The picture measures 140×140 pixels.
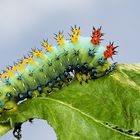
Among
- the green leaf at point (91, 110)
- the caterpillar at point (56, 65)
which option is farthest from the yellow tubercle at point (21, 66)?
the green leaf at point (91, 110)

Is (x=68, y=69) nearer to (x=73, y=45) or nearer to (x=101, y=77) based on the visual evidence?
(x=73, y=45)

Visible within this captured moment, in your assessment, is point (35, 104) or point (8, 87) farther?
point (8, 87)

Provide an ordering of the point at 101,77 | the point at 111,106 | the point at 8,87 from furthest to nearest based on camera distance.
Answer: the point at 8,87
the point at 101,77
the point at 111,106

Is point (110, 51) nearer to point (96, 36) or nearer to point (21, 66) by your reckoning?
point (96, 36)

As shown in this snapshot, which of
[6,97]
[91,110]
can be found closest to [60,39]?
[6,97]

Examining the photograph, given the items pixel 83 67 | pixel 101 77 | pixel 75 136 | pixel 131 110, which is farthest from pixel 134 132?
pixel 83 67

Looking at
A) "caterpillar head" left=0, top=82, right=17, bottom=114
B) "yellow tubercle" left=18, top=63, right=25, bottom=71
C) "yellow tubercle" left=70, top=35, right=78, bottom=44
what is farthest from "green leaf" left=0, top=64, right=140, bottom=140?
"yellow tubercle" left=70, top=35, right=78, bottom=44

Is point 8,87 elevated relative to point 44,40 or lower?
lower
